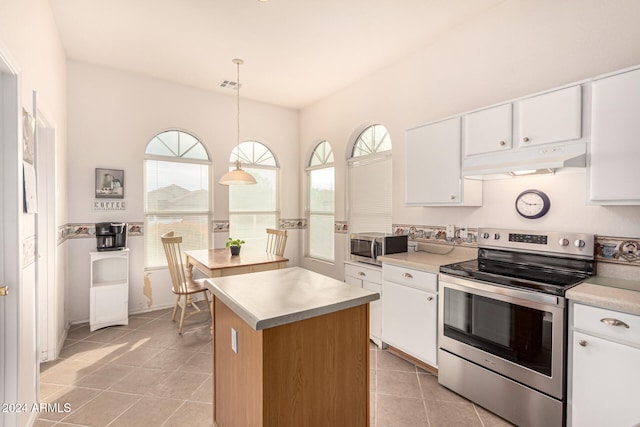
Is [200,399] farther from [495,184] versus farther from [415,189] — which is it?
[495,184]

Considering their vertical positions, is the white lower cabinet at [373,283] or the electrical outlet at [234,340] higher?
the electrical outlet at [234,340]

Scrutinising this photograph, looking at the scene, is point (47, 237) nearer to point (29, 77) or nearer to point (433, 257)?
point (29, 77)

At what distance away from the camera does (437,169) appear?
2.75m

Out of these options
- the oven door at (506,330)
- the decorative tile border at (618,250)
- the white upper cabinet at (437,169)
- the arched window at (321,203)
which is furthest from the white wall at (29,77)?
the decorative tile border at (618,250)

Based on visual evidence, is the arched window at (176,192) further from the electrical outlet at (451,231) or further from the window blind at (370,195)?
the electrical outlet at (451,231)

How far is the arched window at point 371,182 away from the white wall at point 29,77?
3167 mm

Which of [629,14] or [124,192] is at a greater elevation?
[629,14]

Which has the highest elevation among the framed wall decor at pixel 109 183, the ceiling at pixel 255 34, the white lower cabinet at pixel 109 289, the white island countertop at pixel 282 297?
the ceiling at pixel 255 34

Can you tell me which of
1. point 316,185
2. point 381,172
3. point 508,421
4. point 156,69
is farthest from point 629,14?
point 156,69

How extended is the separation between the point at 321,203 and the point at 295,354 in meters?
3.71

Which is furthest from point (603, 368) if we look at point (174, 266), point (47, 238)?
point (47, 238)

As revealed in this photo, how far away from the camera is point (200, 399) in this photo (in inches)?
87.7

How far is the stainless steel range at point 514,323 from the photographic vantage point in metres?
1.77

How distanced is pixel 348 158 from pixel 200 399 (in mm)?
3215
